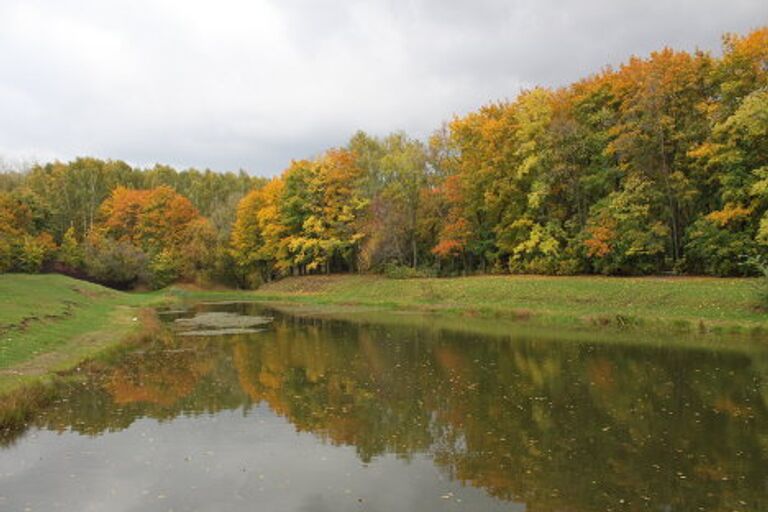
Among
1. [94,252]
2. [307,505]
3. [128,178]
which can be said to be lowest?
[307,505]

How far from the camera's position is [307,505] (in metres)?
10.9

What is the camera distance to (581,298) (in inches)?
1580

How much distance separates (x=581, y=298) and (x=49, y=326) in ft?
105

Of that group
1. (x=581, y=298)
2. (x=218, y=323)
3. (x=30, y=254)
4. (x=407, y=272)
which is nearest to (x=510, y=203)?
(x=407, y=272)

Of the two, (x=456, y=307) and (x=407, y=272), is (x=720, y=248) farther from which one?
(x=407, y=272)

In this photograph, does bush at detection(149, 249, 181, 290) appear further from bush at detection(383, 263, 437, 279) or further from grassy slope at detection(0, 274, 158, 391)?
bush at detection(383, 263, 437, 279)

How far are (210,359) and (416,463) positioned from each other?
52.4 ft

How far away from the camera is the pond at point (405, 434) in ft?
36.8

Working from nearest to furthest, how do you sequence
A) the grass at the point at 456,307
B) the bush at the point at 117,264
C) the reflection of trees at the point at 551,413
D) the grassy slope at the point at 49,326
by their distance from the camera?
1. the reflection of trees at the point at 551,413
2. the grassy slope at the point at 49,326
3. the grass at the point at 456,307
4. the bush at the point at 117,264

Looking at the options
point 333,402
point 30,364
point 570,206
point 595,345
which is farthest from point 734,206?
point 30,364

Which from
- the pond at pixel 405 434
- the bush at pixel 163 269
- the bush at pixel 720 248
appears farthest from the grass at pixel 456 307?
the bush at pixel 163 269

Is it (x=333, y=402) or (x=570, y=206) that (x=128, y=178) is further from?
(x=333, y=402)

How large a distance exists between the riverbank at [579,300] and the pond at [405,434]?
6.78 m

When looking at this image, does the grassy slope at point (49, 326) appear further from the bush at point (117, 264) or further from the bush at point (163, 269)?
the bush at point (163, 269)
